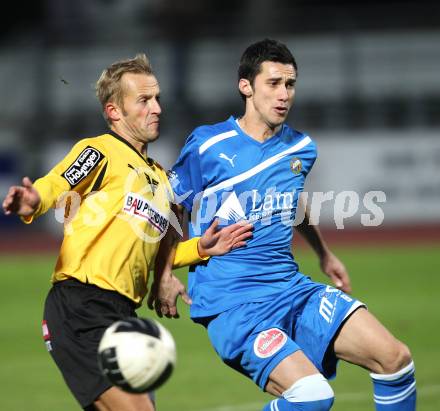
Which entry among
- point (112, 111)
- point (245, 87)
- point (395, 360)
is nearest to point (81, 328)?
point (112, 111)

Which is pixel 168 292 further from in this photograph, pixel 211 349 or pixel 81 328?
pixel 211 349

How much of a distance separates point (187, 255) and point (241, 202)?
44cm

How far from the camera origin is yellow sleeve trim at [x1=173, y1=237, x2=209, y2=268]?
19.2 feet

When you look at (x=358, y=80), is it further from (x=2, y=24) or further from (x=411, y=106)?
(x=2, y=24)

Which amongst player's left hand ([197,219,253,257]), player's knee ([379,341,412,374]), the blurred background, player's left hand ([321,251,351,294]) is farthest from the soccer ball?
the blurred background

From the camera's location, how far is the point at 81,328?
5.21m

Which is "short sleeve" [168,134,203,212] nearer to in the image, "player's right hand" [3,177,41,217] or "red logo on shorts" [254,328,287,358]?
"red logo on shorts" [254,328,287,358]

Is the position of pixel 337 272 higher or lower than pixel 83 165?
lower

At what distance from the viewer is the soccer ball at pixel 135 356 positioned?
478 centimetres

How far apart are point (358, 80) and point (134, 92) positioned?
669 inches

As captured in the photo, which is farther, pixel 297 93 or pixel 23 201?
pixel 297 93

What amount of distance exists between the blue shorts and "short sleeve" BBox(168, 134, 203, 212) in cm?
76

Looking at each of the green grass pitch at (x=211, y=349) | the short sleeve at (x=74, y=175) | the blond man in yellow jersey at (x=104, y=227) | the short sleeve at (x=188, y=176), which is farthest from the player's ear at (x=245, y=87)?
the green grass pitch at (x=211, y=349)

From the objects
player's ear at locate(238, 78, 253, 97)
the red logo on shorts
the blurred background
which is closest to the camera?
the red logo on shorts
